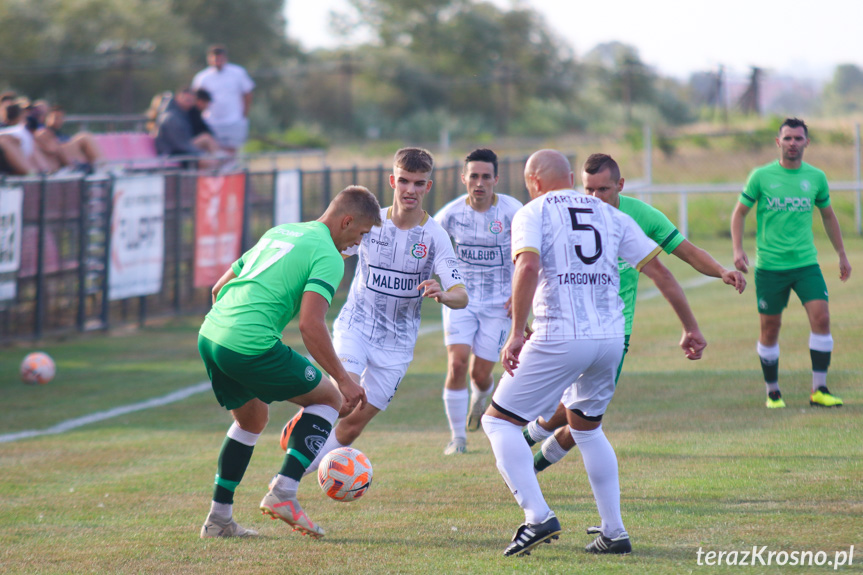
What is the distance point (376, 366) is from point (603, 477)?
1899 mm

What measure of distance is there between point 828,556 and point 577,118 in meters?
57.4

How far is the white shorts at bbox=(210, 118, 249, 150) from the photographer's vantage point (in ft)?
59.1

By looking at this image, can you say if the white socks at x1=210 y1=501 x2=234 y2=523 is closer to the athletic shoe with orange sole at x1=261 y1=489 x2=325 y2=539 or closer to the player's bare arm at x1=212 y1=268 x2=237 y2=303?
the athletic shoe with orange sole at x1=261 y1=489 x2=325 y2=539

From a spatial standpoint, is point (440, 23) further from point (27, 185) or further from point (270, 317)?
point (270, 317)

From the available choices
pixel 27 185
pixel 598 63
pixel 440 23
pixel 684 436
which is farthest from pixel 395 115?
pixel 684 436

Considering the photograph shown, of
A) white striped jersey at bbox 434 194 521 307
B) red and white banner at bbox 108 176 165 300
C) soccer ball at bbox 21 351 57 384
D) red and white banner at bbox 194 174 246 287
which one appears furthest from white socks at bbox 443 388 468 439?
red and white banner at bbox 194 174 246 287

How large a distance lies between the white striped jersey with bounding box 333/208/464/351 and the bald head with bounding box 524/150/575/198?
1210mm

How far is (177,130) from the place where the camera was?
16.8m

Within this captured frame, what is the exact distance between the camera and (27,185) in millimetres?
12328

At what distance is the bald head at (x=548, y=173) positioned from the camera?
516 centimetres

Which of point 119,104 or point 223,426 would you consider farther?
point 119,104

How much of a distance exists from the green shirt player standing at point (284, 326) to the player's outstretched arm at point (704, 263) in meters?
1.68

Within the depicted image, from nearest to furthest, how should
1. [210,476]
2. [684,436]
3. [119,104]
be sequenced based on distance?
[210,476], [684,436], [119,104]

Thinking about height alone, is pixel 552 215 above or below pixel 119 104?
below
